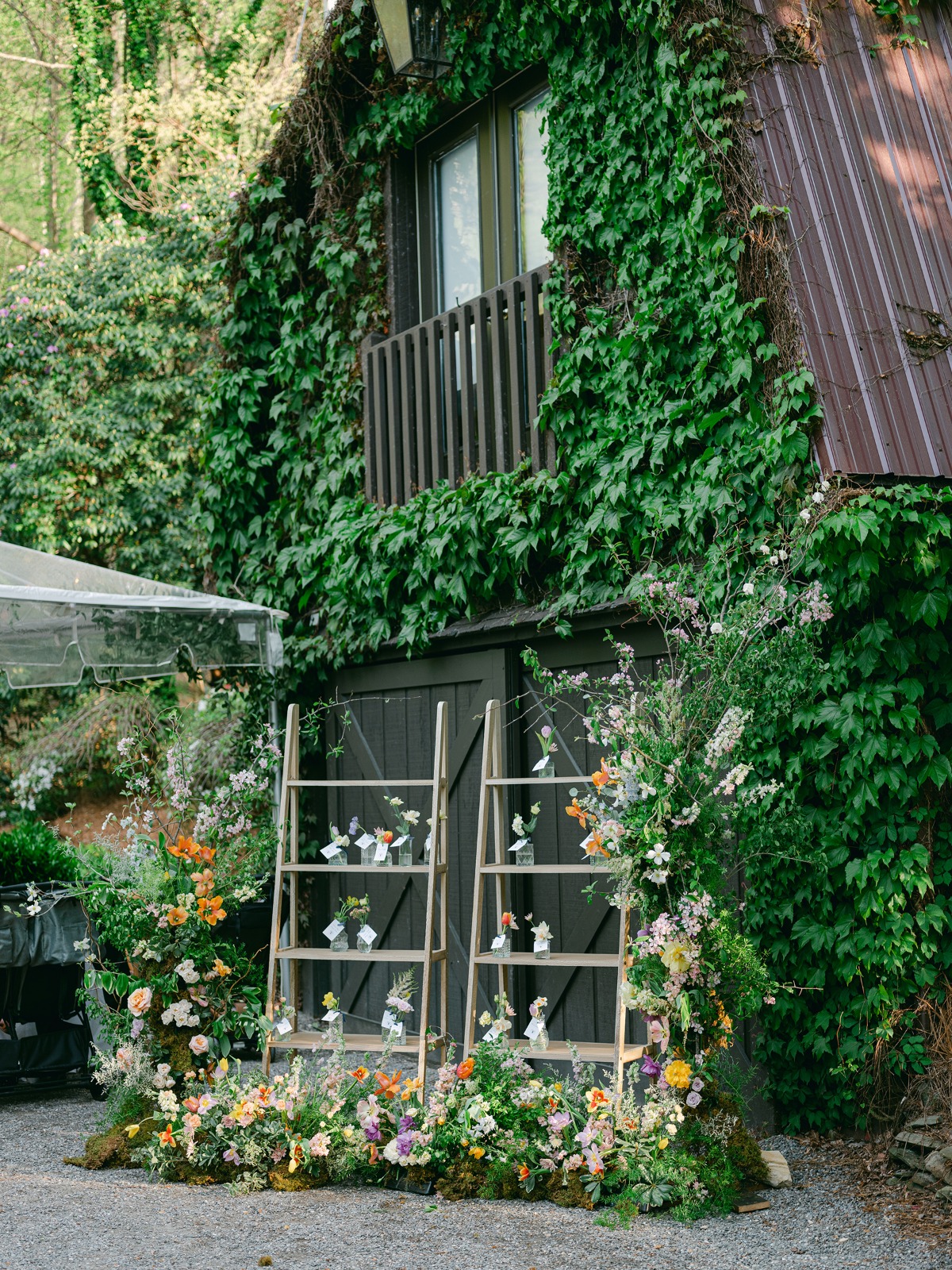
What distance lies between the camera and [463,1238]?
424cm

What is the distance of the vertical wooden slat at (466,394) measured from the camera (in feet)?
22.9

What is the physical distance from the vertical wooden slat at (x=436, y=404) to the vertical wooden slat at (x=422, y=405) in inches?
2.9

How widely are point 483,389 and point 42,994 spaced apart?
401 centimetres

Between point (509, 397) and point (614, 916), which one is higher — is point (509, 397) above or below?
above

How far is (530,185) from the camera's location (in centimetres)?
716

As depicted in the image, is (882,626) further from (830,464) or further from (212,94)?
(212,94)

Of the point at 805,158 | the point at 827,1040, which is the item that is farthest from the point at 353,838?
the point at 805,158

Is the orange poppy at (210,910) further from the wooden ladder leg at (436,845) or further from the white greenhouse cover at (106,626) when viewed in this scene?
the white greenhouse cover at (106,626)

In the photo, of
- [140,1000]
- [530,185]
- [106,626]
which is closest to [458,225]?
[530,185]

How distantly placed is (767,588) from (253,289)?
5.28 meters

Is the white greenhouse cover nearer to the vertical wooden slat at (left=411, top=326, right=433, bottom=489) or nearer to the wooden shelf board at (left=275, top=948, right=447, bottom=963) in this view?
the vertical wooden slat at (left=411, top=326, right=433, bottom=489)

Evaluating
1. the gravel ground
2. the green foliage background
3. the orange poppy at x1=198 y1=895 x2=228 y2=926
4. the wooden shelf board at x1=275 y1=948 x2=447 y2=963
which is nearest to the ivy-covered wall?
the gravel ground

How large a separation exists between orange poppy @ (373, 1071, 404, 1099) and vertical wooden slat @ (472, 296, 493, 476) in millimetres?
3248

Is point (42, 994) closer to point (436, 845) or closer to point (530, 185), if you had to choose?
point (436, 845)
